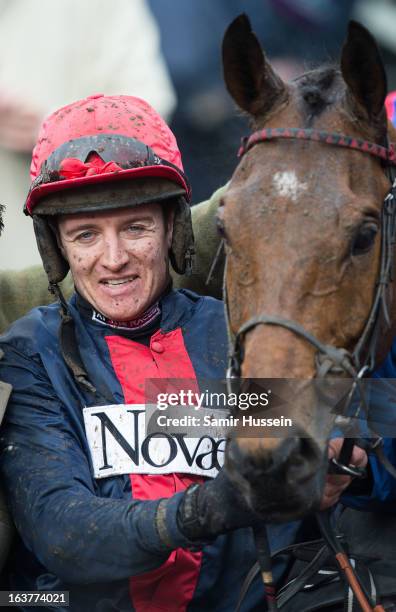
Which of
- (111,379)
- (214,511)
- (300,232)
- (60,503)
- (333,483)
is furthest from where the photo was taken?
(111,379)

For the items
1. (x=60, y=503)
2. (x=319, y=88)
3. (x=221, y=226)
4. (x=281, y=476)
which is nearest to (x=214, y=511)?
(x=281, y=476)

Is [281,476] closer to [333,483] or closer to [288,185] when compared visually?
[333,483]

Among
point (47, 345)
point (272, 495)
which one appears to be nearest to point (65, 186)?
point (47, 345)

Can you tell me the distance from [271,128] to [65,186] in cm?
80

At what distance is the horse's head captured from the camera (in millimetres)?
2170

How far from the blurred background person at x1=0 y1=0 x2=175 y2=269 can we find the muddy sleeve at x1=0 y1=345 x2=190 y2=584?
2.94 metres

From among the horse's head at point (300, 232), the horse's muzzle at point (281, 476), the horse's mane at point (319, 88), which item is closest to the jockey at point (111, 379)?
the horse's muzzle at point (281, 476)

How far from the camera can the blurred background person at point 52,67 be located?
575cm

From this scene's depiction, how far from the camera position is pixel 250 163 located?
8.15 feet

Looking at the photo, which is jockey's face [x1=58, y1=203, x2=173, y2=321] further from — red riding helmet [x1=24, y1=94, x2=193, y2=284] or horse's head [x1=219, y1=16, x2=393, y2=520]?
horse's head [x1=219, y1=16, x2=393, y2=520]

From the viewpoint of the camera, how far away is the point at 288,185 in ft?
7.63

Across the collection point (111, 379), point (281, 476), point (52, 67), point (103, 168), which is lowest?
point (281, 476)

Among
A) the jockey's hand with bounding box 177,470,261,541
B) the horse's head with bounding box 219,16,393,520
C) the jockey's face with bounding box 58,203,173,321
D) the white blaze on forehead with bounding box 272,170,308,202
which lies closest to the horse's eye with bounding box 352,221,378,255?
the horse's head with bounding box 219,16,393,520

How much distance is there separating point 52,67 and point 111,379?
3.31 m
